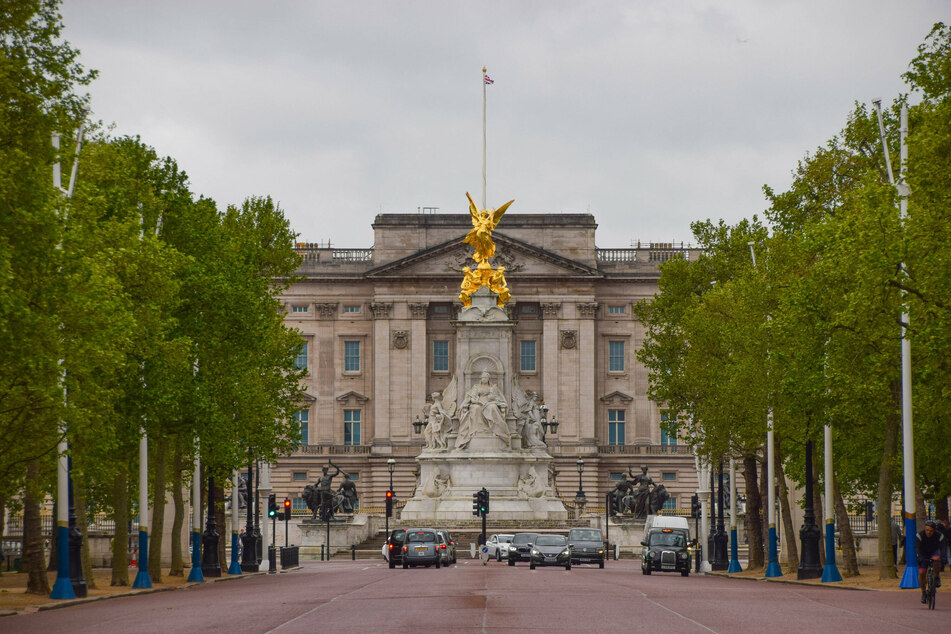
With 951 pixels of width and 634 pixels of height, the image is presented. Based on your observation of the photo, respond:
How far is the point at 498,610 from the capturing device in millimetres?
29062

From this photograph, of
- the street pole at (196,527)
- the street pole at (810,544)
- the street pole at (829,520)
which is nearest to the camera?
the street pole at (829,520)

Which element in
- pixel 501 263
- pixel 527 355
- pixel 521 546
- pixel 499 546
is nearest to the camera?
pixel 521 546

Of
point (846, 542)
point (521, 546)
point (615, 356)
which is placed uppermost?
point (615, 356)

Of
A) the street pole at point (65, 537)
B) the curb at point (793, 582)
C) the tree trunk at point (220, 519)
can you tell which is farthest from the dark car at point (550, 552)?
the street pole at point (65, 537)

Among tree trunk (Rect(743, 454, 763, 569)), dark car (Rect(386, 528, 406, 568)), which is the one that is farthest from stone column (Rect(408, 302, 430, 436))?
tree trunk (Rect(743, 454, 763, 569))

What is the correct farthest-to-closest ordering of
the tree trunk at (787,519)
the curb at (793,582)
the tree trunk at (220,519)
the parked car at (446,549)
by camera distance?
1. the parked car at (446,549)
2. the tree trunk at (220,519)
3. the tree trunk at (787,519)
4. the curb at (793,582)

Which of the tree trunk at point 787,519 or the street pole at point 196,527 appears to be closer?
the street pole at point 196,527

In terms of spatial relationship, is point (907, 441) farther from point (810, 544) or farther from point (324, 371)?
point (324, 371)

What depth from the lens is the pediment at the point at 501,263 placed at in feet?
421

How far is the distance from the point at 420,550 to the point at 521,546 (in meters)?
7.22

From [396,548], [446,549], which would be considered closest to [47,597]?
[396,548]

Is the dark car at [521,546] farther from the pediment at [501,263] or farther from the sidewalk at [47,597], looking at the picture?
the pediment at [501,263]

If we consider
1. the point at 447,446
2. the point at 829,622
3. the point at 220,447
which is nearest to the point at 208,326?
the point at 220,447

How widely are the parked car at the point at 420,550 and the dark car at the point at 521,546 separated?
5.41m
